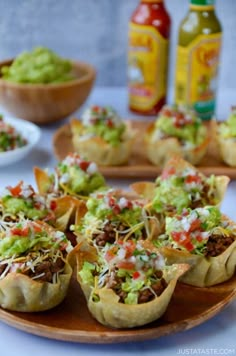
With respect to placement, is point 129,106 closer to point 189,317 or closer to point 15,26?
point 15,26

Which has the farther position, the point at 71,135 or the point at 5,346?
the point at 71,135

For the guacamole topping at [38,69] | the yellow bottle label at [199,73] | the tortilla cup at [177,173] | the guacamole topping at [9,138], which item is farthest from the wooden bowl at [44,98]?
the tortilla cup at [177,173]

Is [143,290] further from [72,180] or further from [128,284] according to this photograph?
[72,180]

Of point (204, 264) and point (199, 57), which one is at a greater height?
point (199, 57)

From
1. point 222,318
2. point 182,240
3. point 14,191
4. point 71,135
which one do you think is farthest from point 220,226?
point 71,135

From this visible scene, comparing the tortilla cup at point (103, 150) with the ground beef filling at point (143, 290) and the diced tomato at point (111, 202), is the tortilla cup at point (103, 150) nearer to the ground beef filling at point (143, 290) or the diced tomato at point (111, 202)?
the diced tomato at point (111, 202)

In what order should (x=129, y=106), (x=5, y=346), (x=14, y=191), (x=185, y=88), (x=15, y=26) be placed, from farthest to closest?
(x=15, y=26), (x=129, y=106), (x=185, y=88), (x=14, y=191), (x=5, y=346)

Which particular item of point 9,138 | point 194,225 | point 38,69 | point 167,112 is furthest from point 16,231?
point 38,69

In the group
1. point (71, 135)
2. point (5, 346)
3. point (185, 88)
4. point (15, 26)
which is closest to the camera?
point (5, 346)
